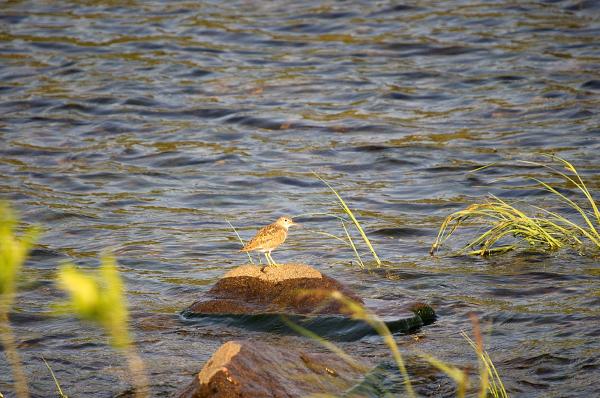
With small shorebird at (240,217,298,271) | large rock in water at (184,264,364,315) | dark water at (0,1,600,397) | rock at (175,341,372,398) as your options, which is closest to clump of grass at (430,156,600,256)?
dark water at (0,1,600,397)

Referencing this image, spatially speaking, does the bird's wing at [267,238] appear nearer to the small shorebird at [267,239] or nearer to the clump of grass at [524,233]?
the small shorebird at [267,239]

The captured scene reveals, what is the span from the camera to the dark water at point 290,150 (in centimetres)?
632

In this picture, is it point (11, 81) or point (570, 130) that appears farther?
point (11, 81)

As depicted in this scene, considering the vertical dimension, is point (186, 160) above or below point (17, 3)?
below

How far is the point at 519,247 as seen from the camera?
8141mm

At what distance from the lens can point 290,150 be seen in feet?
39.3

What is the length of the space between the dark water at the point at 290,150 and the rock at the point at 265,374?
1.68 feet

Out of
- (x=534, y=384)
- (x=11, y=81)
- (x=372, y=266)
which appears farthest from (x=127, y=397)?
(x=11, y=81)

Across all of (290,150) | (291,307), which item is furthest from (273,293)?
(290,150)

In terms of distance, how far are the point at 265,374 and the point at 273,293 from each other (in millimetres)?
2159

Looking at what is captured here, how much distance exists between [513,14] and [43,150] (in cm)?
831

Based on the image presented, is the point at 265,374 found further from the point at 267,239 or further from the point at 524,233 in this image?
the point at 524,233

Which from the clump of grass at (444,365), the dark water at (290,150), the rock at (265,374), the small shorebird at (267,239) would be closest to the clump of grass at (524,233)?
the dark water at (290,150)

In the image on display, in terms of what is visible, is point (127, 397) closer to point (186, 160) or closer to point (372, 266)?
point (372, 266)
